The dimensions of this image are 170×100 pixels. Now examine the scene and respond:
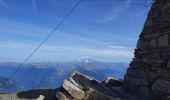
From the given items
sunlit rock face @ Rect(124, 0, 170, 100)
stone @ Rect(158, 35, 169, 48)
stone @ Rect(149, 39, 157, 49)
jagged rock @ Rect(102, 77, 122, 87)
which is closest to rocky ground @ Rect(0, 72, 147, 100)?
sunlit rock face @ Rect(124, 0, 170, 100)

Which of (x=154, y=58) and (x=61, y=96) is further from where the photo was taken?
(x=154, y=58)

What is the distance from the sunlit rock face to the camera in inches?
526

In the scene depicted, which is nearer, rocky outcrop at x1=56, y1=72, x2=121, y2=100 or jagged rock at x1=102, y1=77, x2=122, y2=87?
rocky outcrop at x1=56, y1=72, x2=121, y2=100

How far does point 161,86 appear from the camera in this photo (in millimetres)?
13180

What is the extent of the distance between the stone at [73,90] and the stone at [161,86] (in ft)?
12.7

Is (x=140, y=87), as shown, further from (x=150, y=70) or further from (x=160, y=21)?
(x=160, y=21)

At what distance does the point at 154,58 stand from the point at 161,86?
186cm

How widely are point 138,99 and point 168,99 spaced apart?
7.02 feet

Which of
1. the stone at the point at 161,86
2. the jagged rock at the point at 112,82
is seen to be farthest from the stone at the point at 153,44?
the jagged rock at the point at 112,82

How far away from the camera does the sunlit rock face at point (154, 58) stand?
13359 mm

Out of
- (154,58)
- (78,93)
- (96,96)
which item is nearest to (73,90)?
(78,93)

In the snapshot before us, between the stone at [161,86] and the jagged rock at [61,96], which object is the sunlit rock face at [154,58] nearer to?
the stone at [161,86]

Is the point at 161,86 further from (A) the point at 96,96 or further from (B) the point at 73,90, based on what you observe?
(B) the point at 73,90

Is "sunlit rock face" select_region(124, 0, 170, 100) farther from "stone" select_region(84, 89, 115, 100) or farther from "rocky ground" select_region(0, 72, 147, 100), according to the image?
"stone" select_region(84, 89, 115, 100)
